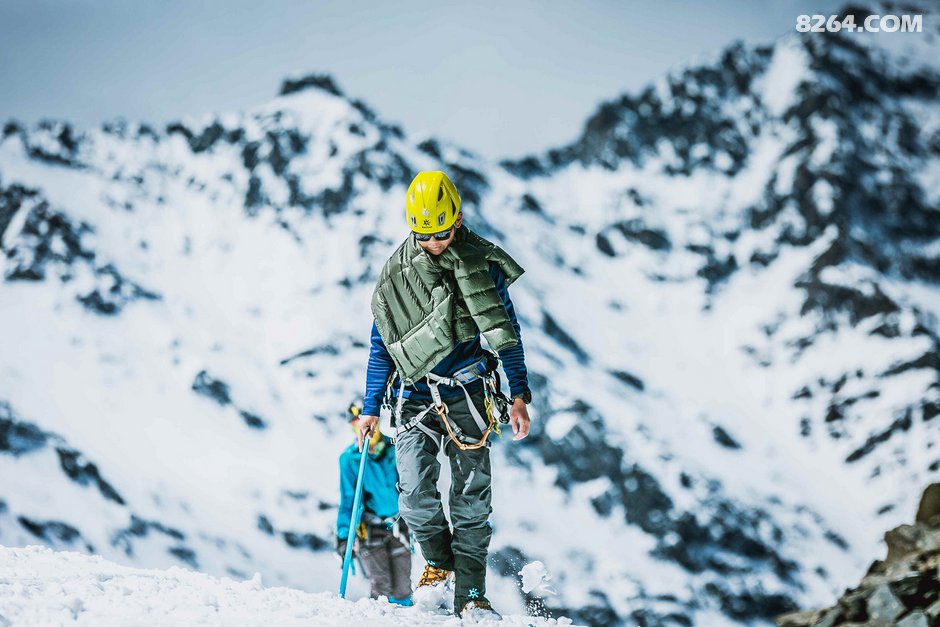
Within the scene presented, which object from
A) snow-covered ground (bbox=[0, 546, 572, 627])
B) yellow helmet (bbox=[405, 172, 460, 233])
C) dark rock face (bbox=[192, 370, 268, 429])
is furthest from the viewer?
dark rock face (bbox=[192, 370, 268, 429])

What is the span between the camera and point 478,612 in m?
6.34

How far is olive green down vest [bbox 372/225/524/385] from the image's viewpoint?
6.37 meters

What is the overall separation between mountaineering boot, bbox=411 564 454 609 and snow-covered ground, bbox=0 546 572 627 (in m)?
0.10

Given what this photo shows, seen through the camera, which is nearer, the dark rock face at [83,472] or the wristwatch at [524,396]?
the wristwatch at [524,396]

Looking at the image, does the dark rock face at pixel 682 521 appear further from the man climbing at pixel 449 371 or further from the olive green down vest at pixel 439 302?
the olive green down vest at pixel 439 302

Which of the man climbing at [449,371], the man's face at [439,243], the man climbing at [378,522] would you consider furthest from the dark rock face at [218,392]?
the man's face at [439,243]

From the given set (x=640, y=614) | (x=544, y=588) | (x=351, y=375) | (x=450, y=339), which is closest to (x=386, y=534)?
(x=544, y=588)

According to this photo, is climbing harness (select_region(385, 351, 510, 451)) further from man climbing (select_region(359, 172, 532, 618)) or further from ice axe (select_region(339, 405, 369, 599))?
ice axe (select_region(339, 405, 369, 599))

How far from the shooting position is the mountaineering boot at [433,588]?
6.61 metres

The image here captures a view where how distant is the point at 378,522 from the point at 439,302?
158 inches

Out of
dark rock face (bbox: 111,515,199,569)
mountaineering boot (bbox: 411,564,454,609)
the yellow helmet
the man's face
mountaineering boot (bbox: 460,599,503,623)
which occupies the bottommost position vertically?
mountaineering boot (bbox: 460,599,503,623)

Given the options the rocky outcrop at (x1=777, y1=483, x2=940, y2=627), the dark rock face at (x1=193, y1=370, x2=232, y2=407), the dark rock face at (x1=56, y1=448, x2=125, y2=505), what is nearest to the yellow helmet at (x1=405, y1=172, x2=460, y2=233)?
the rocky outcrop at (x1=777, y1=483, x2=940, y2=627)

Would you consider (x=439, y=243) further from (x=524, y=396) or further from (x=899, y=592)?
(x=899, y=592)

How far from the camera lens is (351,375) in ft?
653
